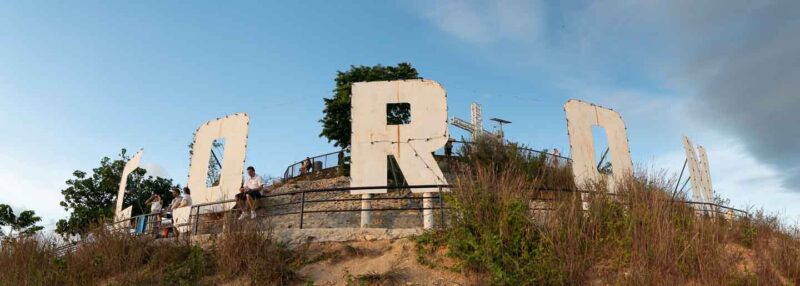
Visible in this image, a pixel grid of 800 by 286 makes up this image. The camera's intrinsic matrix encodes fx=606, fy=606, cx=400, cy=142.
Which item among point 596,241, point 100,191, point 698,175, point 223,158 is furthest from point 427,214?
point 100,191

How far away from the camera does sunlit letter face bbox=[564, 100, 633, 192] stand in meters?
12.3

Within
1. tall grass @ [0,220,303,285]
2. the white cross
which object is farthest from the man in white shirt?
the white cross

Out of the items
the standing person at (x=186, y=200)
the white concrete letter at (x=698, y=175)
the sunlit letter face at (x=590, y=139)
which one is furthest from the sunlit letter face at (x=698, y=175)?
the standing person at (x=186, y=200)

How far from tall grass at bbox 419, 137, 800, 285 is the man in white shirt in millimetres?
3864

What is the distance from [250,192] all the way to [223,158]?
1.60 meters

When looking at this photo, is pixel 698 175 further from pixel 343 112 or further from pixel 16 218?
pixel 16 218

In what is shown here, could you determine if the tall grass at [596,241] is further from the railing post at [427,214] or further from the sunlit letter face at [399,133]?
the sunlit letter face at [399,133]

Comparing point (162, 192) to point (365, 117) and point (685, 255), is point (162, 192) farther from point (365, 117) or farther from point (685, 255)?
point (685, 255)

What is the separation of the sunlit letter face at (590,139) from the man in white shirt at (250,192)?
20.7 ft

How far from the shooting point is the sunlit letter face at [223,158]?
1272cm

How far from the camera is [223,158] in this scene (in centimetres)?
1302

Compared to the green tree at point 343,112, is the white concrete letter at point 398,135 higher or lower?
lower

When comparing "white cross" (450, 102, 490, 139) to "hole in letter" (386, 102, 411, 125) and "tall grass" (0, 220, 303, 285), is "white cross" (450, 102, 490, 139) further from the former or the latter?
"tall grass" (0, 220, 303, 285)

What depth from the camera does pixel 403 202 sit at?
18.0 metres
